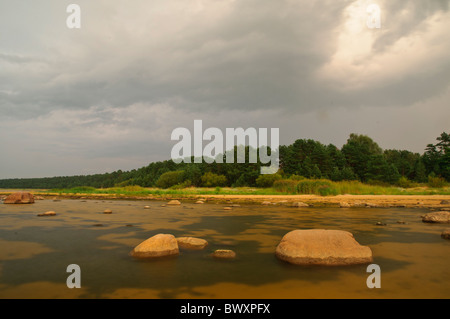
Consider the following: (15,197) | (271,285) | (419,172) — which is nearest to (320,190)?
(271,285)

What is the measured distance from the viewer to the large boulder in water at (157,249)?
7.77 meters

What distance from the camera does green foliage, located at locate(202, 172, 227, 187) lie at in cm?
6956

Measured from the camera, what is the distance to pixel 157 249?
783 centimetres

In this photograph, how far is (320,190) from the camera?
119ft

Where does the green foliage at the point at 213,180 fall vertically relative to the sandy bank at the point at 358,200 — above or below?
above

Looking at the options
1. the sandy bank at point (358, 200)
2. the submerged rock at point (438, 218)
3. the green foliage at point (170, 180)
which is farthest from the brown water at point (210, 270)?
the green foliage at point (170, 180)

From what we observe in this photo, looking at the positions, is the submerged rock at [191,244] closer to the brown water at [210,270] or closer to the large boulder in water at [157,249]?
the brown water at [210,270]

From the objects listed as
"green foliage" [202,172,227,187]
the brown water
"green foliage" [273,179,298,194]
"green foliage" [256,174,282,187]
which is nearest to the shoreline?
"green foliage" [273,179,298,194]

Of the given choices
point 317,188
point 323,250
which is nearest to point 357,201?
point 317,188

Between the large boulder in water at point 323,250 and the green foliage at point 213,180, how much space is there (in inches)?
2439

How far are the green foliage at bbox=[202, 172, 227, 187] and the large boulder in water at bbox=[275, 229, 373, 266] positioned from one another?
203 ft

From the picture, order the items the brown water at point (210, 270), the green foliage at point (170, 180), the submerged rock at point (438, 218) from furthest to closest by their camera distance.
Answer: the green foliage at point (170, 180) < the submerged rock at point (438, 218) < the brown water at point (210, 270)

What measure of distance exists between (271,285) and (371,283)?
2.23 meters
